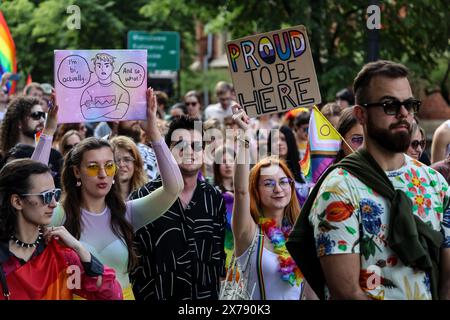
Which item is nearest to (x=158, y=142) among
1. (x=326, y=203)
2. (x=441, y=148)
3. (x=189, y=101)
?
(x=326, y=203)

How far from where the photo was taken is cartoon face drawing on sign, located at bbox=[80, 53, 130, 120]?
6.14 metres

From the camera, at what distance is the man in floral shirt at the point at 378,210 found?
399cm

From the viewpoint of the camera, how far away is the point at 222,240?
21.1ft

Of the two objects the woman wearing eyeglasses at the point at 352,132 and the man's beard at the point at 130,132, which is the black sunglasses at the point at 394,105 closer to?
the woman wearing eyeglasses at the point at 352,132

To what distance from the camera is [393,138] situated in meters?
4.12

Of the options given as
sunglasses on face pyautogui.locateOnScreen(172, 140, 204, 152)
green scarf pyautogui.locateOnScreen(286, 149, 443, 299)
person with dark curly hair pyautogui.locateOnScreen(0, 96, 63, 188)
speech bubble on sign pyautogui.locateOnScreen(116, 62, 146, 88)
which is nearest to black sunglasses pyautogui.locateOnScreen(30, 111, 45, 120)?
person with dark curly hair pyautogui.locateOnScreen(0, 96, 63, 188)

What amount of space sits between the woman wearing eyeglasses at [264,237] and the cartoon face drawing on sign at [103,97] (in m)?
0.69

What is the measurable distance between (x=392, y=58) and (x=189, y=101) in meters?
3.87

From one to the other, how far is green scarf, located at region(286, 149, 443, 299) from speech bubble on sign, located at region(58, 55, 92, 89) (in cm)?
234

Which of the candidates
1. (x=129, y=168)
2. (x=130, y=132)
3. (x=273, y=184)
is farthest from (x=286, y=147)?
(x=273, y=184)

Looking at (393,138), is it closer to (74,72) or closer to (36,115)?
(74,72)

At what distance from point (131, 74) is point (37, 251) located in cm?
177
